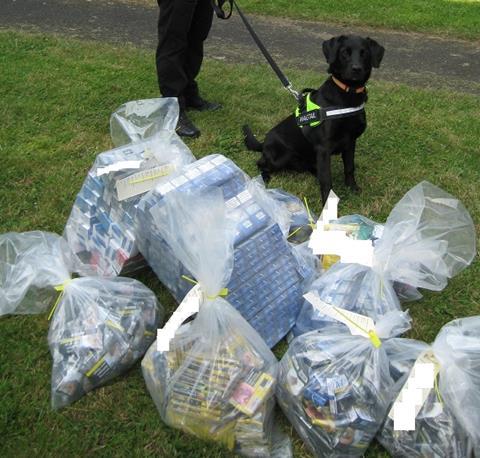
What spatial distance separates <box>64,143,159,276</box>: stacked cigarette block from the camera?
2.33 meters

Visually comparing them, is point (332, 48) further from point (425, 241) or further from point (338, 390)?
point (338, 390)

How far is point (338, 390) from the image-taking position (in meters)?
1.71

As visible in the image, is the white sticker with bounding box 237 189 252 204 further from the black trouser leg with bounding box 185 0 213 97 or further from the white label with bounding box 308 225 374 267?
the black trouser leg with bounding box 185 0 213 97

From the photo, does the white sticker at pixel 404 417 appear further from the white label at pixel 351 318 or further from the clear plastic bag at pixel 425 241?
the clear plastic bag at pixel 425 241

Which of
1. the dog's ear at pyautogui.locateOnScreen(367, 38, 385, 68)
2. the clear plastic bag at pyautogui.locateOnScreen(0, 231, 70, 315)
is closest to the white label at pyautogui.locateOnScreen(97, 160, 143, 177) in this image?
the clear plastic bag at pyautogui.locateOnScreen(0, 231, 70, 315)

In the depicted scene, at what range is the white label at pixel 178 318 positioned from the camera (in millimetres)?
1780

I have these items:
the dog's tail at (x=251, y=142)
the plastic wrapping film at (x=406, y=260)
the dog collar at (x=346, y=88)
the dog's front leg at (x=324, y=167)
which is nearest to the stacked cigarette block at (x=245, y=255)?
the plastic wrapping film at (x=406, y=260)

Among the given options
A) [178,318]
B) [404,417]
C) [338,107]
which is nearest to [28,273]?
[178,318]

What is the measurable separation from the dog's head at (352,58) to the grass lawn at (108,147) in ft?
2.32

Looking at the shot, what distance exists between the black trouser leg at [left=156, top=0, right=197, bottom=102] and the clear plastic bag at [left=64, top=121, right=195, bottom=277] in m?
1.39

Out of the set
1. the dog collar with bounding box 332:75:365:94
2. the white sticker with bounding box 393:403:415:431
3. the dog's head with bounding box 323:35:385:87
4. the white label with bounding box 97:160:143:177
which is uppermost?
the dog's head with bounding box 323:35:385:87

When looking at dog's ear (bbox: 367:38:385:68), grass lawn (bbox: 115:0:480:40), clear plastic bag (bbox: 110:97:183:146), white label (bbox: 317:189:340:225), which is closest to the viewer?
white label (bbox: 317:189:340:225)

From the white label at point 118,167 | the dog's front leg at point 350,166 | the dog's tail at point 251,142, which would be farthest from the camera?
the dog's tail at point 251,142

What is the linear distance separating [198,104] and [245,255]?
2.47 metres
